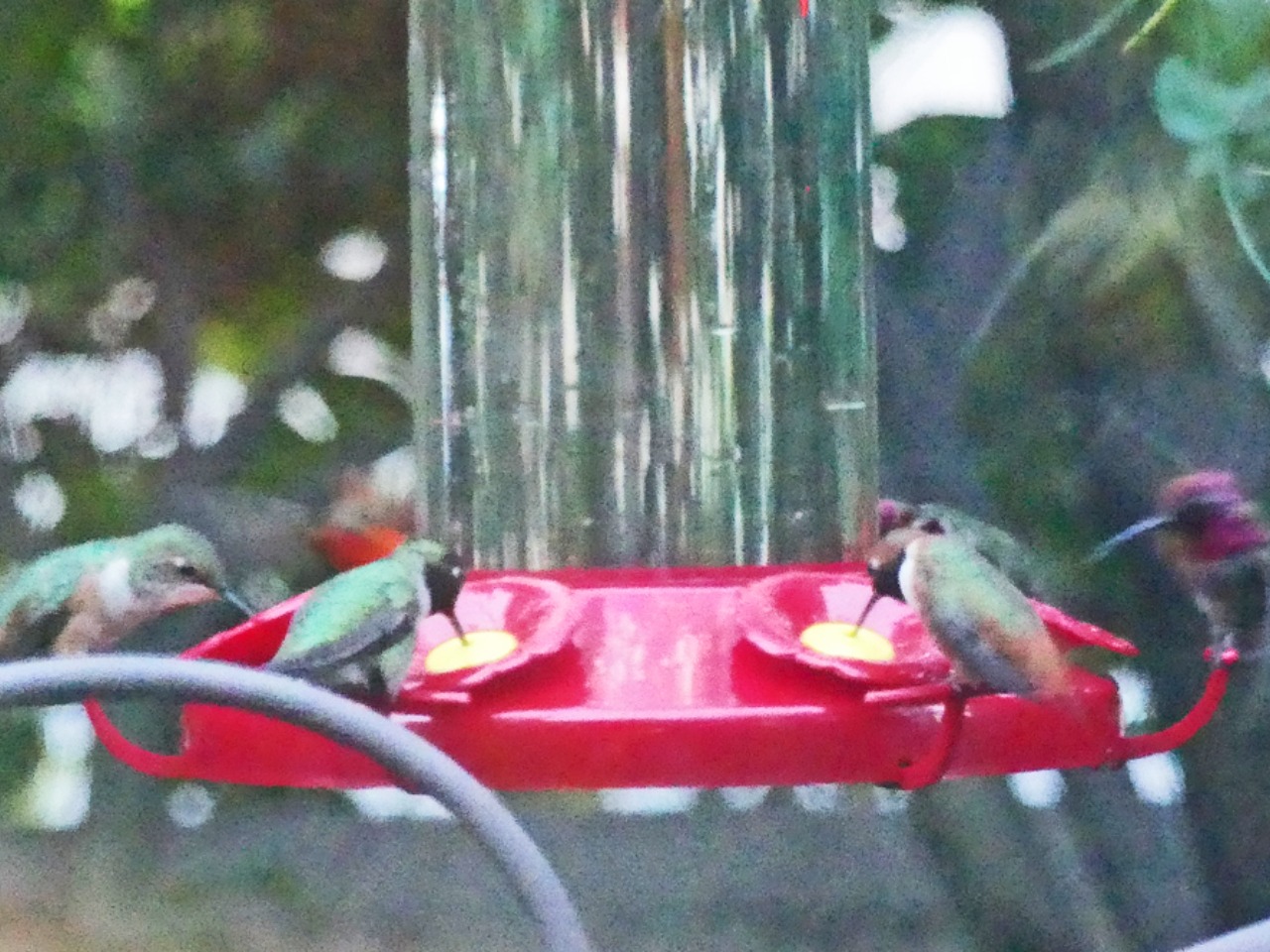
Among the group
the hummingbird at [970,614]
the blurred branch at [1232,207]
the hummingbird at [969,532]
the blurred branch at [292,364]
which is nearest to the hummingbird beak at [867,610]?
the hummingbird at [970,614]

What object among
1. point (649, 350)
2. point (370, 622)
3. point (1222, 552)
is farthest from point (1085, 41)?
point (370, 622)

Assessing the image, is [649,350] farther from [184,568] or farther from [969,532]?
[184,568]

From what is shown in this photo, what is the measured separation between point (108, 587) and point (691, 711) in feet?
1.97

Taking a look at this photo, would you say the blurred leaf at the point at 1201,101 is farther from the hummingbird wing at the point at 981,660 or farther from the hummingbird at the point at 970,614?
the hummingbird wing at the point at 981,660

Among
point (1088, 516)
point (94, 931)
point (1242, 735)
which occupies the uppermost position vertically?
point (1088, 516)

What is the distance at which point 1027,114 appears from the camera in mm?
1767

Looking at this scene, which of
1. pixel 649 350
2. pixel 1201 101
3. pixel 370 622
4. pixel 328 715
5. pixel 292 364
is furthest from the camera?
Result: pixel 292 364

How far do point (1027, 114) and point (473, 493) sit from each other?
3.21ft

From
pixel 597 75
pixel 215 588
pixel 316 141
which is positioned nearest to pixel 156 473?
pixel 316 141

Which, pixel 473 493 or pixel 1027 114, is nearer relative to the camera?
pixel 473 493

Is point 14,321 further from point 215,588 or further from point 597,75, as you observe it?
point 597,75

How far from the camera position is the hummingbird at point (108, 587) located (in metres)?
1.15

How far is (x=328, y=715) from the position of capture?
2.33ft

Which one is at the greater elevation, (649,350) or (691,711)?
(649,350)
